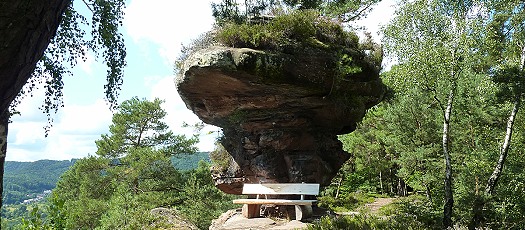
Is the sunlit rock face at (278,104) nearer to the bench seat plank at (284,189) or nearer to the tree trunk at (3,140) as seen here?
the bench seat plank at (284,189)

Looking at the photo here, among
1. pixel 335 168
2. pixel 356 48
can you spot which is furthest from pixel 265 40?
pixel 335 168

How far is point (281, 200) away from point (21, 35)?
7604mm

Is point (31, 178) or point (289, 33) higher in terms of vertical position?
point (289, 33)

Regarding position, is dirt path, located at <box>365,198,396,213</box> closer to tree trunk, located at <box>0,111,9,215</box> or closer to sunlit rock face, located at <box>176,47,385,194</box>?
sunlit rock face, located at <box>176,47,385,194</box>

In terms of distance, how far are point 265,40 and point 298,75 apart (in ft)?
3.48

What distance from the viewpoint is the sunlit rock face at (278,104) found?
848cm

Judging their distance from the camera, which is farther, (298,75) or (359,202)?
(359,202)

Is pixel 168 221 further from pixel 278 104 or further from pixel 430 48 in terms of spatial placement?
pixel 430 48

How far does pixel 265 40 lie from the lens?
8742 mm

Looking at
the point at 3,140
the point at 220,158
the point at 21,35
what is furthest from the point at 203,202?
the point at 21,35

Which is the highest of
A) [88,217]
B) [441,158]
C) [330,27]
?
[330,27]

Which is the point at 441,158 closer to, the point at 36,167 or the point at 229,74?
the point at 229,74

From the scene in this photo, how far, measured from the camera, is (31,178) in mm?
110938

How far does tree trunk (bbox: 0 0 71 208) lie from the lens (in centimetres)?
194
